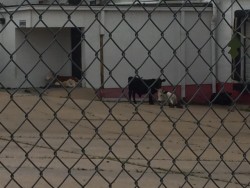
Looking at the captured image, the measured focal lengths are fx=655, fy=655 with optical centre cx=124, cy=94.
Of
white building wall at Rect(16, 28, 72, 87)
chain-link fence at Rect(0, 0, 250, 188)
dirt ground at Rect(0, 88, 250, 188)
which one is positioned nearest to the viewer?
dirt ground at Rect(0, 88, 250, 188)

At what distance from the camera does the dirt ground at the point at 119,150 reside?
5.05 metres

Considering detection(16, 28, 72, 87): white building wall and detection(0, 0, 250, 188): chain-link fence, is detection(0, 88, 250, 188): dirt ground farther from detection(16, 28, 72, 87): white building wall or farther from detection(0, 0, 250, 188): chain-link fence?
detection(16, 28, 72, 87): white building wall

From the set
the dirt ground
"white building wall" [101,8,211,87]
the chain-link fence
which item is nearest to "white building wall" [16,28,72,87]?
the chain-link fence

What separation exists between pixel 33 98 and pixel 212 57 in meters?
5.52

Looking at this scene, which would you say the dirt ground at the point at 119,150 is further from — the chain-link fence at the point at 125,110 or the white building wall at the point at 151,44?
the white building wall at the point at 151,44

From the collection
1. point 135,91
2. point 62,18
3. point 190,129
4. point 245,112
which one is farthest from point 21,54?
point 190,129

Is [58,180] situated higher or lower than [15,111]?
higher

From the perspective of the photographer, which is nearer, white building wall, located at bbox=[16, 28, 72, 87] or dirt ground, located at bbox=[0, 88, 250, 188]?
dirt ground, located at bbox=[0, 88, 250, 188]

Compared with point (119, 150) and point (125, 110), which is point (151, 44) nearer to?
point (125, 110)

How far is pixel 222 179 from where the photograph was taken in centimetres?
771

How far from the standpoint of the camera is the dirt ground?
505cm

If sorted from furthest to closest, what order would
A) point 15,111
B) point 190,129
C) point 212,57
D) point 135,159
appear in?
point 212,57 < point 15,111 < point 190,129 < point 135,159

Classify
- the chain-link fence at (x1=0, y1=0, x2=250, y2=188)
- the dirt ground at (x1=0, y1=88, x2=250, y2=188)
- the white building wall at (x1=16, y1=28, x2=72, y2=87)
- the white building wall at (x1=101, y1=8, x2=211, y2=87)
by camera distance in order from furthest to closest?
the white building wall at (x1=16, y1=28, x2=72, y2=87), the white building wall at (x1=101, y1=8, x2=211, y2=87), the chain-link fence at (x1=0, y1=0, x2=250, y2=188), the dirt ground at (x1=0, y1=88, x2=250, y2=188)

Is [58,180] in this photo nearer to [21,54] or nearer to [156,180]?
[156,180]
